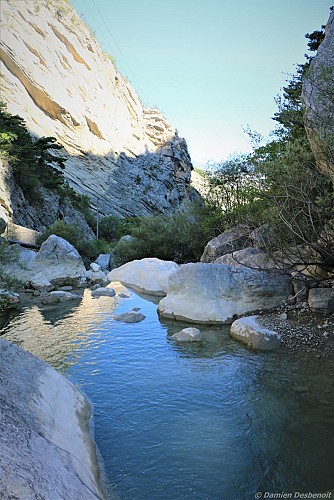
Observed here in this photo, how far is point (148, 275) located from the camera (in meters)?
21.3

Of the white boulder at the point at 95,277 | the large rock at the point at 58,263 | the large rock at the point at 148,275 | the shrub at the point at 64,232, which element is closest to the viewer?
the large rock at the point at 148,275

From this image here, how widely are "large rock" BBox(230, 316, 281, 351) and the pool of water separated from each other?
0.32 meters

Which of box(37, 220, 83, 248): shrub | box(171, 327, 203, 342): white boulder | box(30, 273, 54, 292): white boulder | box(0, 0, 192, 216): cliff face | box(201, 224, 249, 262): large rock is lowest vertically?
box(171, 327, 203, 342): white boulder

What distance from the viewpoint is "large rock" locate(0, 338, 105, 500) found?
2.98m

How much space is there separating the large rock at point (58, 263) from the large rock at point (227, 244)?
28.1 ft

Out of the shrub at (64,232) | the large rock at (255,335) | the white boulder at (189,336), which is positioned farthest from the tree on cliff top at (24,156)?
the large rock at (255,335)

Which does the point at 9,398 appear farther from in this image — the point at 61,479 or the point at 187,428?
the point at 187,428

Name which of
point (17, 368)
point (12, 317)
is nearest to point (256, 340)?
point (17, 368)

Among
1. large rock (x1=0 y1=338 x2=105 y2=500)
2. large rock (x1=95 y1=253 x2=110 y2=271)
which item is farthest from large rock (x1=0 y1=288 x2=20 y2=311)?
large rock (x1=95 y1=253 x2=110 y2=271)

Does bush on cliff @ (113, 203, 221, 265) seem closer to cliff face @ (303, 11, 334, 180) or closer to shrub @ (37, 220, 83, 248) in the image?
shrub @ (37, 220, 83, 248)

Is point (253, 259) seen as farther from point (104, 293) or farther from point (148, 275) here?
point (104, 293)

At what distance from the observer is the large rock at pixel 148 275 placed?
19969 mm

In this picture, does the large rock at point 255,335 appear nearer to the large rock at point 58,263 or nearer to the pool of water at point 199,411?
the pool of water at point 199,411

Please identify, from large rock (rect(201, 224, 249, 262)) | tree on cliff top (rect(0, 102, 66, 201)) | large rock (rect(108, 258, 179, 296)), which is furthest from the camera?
tree on cliff top (rect(0, 102, 66, 201))
